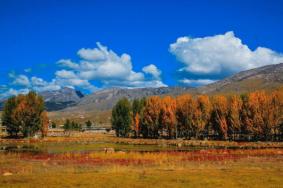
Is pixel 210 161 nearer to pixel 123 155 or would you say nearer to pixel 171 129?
pixel 123 155

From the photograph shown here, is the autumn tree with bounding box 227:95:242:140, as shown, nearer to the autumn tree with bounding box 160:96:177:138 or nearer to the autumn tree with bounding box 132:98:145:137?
the autumn tree with bounding box 160:96:177:138

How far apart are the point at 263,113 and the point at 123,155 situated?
5842 centimetres

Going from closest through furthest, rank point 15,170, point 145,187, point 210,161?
point 145,187
point 15,170
point 210,161

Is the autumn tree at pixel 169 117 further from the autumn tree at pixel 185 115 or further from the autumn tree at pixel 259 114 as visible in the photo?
the autumn tree at pixel 259 114

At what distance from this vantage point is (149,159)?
53562mm

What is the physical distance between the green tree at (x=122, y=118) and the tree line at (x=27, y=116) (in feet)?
91.7

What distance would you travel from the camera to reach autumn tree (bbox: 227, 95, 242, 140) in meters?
111

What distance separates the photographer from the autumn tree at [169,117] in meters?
125

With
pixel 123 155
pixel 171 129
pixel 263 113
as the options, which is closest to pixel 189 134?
pixel 171 129

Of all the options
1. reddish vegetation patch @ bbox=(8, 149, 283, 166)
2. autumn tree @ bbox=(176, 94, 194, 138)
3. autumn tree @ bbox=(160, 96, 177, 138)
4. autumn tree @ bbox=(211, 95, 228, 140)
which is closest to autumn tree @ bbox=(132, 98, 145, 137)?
autumn tree @ bbox=(160, 96, 177, 138)

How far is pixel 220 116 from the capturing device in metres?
118

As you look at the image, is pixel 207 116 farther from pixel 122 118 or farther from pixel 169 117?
pixel 122 118

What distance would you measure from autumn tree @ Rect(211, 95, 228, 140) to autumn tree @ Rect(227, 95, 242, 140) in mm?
1563

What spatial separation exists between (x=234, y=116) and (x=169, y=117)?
916 inches
